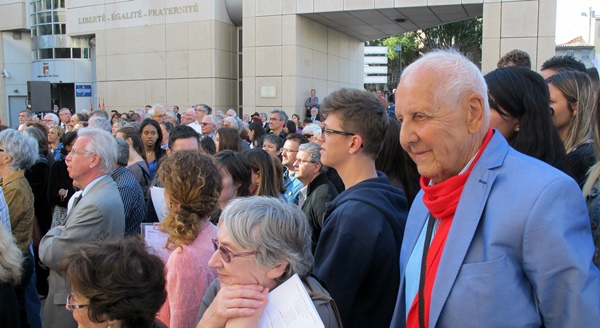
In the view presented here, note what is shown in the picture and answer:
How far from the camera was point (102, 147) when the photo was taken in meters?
3.71

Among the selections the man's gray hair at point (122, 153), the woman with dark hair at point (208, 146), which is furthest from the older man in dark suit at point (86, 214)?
the woman with dark hair at point (208, 146)

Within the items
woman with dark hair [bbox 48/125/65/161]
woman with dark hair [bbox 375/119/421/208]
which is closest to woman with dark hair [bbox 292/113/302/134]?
woman with dark hair [bbox 48/125/65/161]

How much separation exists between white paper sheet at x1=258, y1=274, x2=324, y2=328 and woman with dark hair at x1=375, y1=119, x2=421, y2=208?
1.93 meters

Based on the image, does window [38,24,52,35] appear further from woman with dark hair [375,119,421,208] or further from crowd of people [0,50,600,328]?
woman with dark hair [375,119,421,208]

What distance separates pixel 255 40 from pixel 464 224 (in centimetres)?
1706

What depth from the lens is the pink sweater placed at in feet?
8.04

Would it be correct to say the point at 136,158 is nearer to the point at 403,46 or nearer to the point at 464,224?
the point at 464,224

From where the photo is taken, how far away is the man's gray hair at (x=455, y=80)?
1.59 metres

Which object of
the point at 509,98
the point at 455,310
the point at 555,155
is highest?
the point at 509,98

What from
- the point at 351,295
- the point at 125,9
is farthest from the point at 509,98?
the point at 125,9

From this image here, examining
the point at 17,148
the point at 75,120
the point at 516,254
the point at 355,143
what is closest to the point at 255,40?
the point at 75,120

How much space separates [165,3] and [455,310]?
19879 mm

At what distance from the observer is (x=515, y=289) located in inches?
57.8

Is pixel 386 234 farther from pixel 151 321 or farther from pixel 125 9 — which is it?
pixel 125 9
